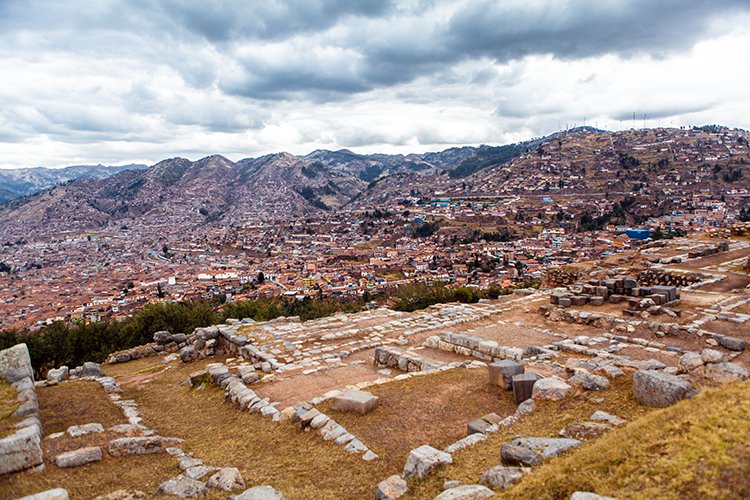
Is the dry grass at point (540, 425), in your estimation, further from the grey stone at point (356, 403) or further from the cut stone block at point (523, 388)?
the grey stone at point (356, 403)

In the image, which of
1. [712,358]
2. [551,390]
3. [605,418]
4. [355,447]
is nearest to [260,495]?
[355,447]

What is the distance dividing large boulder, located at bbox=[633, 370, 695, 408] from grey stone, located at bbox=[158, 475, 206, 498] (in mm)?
8094

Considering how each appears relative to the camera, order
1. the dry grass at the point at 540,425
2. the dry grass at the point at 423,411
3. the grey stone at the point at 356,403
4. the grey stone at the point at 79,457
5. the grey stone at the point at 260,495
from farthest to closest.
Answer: the grey stone at the point at 356,403 → the dry grass at the point at 423,411 → the grey stone at the point at 79,457 → the dry grass at the point at 540,425 → the grey stone at the point at 260,495

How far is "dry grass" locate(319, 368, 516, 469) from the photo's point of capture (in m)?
8.59

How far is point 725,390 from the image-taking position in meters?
6.40

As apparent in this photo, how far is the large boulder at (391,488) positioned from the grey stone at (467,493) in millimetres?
792

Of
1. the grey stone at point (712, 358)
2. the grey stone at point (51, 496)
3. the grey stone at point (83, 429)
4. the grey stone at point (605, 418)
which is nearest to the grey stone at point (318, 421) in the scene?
the grey stone at point (51, 496)

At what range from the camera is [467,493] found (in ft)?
18.5

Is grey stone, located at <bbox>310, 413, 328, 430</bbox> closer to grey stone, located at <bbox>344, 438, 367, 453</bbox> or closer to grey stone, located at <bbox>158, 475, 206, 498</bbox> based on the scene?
grey stone, located at <bbox>344, 438, 367, 453</bbox>

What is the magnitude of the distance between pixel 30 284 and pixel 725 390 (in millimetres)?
124548

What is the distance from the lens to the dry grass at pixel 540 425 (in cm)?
657

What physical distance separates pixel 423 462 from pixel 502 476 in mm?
1394

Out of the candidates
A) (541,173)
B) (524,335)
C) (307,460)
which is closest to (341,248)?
(541,173)

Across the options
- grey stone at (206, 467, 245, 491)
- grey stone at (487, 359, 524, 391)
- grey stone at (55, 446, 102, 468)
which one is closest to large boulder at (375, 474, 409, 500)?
grey stone at (206, 467, 245, 491)
